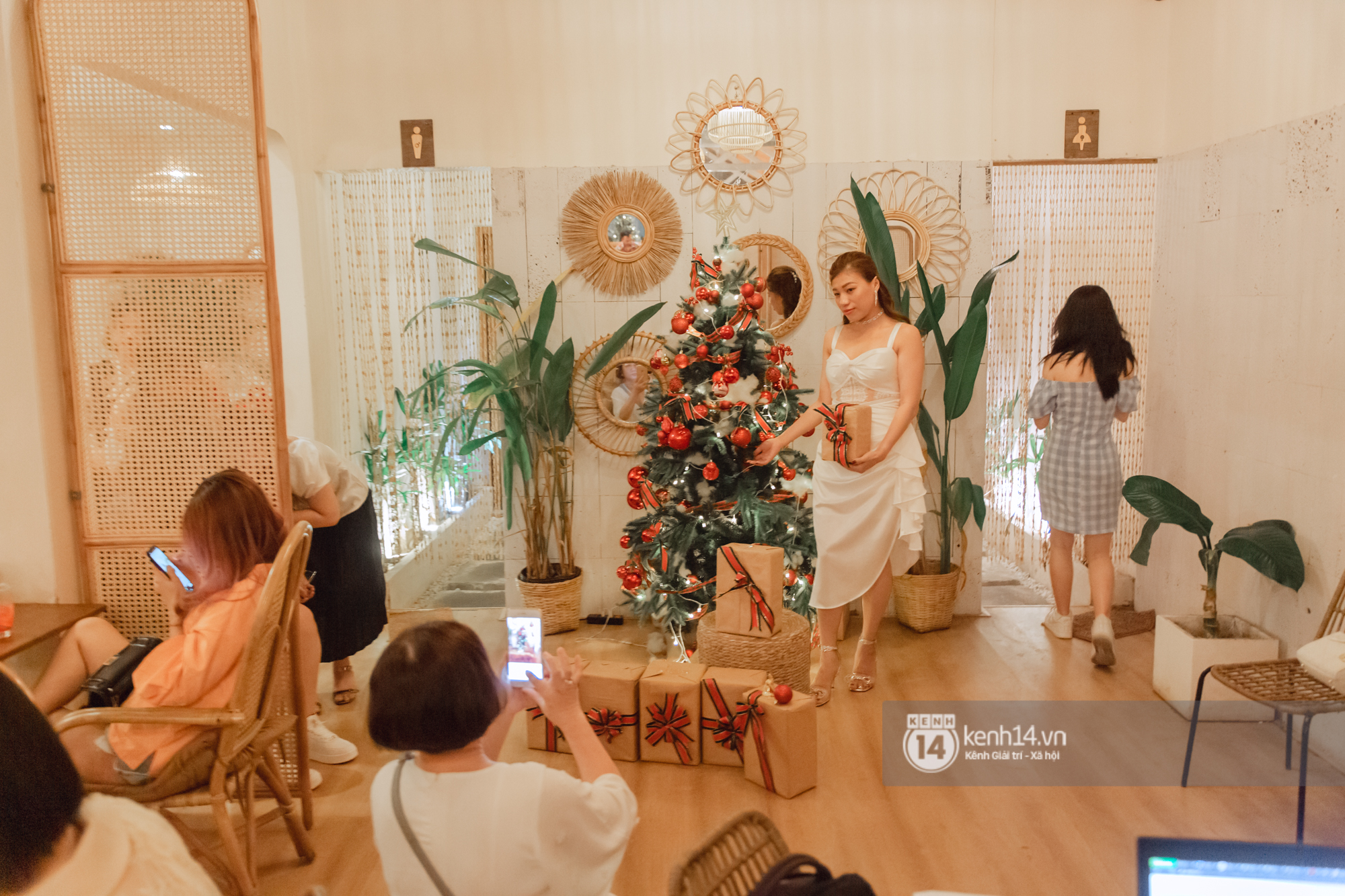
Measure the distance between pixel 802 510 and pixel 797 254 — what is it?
1.30 m

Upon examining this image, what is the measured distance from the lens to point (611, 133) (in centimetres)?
466

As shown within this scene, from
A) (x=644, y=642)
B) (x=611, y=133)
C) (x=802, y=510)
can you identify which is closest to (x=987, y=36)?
(x=611, y=133)

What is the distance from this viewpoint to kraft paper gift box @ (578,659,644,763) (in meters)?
3.31

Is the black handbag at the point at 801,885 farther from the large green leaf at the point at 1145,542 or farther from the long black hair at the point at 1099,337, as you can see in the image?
the long black hair at the point at 1099,337

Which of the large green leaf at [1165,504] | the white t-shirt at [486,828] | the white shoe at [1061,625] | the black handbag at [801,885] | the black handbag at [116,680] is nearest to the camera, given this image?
the black handbag at [801,885]

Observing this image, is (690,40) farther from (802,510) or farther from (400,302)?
(802,510)

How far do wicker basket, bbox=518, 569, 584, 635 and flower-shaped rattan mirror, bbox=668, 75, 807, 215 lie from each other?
208 cm

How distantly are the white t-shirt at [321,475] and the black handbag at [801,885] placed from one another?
8.01 ft

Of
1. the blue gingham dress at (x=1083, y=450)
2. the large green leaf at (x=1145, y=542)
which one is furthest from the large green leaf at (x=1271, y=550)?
the blue gingham dress at (x=1083, y=450)

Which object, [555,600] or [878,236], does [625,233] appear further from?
[555,600]

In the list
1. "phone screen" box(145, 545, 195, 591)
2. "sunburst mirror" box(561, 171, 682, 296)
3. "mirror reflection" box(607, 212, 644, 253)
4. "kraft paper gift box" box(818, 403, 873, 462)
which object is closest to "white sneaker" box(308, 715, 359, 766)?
"phone screen" box(145, 545, 195, 591)

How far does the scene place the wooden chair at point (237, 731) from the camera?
2262 millimetres

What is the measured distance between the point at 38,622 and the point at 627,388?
273 cm

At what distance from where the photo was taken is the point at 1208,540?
12.1ft
